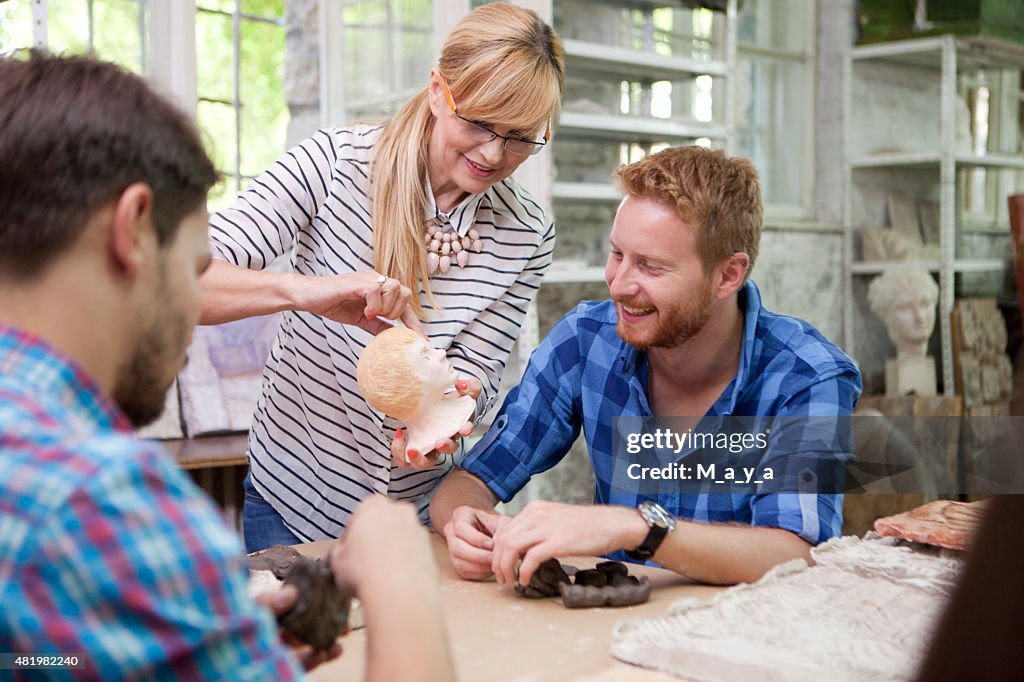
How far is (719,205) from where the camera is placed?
229cm

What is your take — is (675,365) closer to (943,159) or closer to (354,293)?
(354,293)

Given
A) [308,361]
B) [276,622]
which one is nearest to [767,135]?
[308,361]

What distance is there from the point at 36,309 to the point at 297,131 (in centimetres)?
448

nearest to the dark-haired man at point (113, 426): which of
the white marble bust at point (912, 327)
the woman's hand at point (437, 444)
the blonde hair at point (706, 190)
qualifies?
the woman's hand at point (437, 444)

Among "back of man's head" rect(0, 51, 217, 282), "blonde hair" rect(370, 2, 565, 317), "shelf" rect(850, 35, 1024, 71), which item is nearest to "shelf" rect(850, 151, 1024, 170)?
"shelf" rect(850, 35, 1024, 71)

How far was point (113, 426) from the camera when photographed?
0.88 m

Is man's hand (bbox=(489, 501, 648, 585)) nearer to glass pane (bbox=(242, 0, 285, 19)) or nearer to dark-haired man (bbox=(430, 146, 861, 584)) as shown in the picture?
dark-haired man (bbox=(430, 146, 861, 584))

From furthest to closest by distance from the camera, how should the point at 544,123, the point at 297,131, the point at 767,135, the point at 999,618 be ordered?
the point at 767,135, the point at 297,131, the point at 544,123, the point at 999,618

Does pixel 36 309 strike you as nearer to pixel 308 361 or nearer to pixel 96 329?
pixel 96 329

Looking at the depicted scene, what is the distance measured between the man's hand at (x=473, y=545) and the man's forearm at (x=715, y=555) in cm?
30

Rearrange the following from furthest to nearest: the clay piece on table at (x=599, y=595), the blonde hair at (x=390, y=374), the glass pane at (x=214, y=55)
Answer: the glass pane at (x=214, y=55) → the blonde hair at (x=390, y=374) → the clay piece on table at (x=599, y=595)

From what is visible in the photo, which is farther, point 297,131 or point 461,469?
Result: point 297,131

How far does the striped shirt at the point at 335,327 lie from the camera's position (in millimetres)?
2201

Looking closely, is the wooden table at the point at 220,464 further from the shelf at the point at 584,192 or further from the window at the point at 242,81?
the shelf at the point at 584,192
